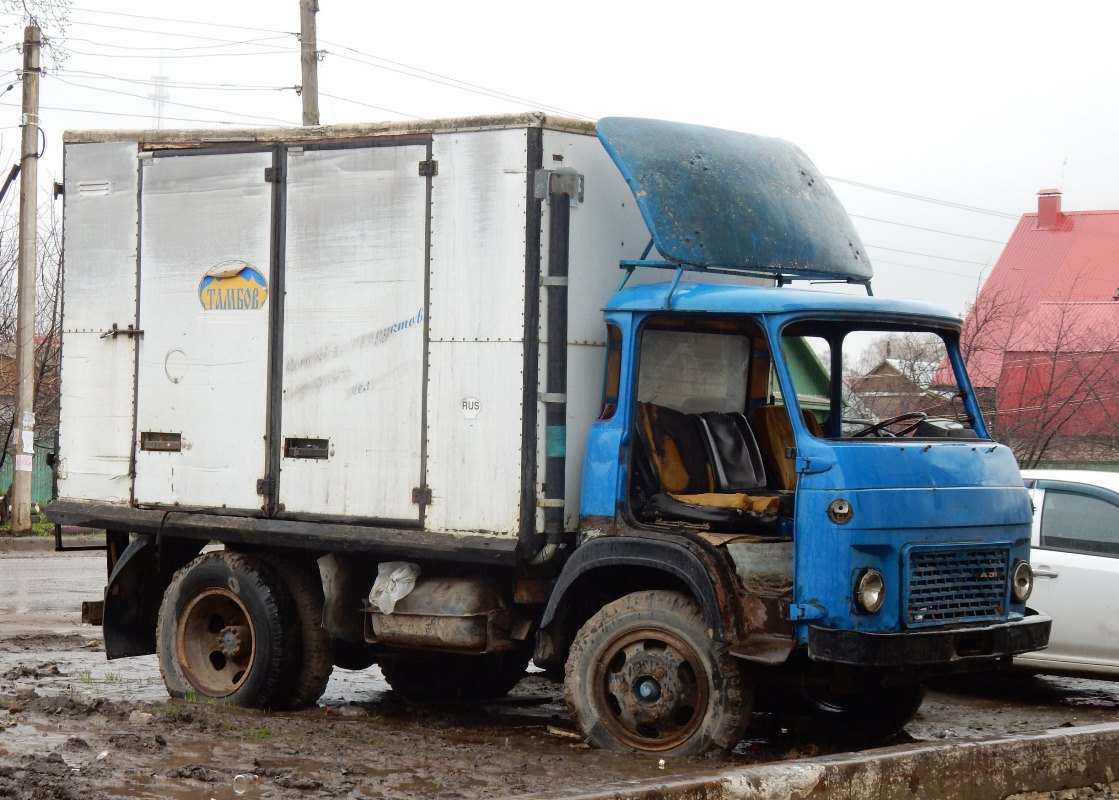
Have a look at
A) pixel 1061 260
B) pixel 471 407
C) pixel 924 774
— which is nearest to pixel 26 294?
pixel 471 407

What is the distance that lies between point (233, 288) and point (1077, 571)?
18.6ft

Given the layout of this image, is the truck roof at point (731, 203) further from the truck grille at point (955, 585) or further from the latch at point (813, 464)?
the truck grille at point (955, 585)

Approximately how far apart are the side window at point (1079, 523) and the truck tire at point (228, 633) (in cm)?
503

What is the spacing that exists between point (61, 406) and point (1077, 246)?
1483 inches

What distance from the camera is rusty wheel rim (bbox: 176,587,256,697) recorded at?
884cm

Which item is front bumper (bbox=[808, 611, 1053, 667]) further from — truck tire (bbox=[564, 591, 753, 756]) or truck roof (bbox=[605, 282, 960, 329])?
truck roof (bbox=[605, 282, 960, 329])

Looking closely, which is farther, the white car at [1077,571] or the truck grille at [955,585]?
the white car at [1077,571]

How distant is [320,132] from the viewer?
8523mm

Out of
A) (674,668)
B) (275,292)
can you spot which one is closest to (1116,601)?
(674,668)

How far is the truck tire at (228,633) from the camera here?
28.2ft

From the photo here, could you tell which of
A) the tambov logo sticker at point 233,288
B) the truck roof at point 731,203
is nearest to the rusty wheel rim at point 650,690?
the truck roof at point 731,203

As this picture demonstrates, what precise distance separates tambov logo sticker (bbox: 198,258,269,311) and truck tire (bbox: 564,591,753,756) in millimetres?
2925

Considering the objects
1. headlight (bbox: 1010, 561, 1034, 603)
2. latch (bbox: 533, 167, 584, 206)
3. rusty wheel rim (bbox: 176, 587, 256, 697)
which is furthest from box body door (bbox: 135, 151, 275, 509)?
headlight (bbox: 1010, 561, 1034, 603)

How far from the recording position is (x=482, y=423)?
782cm
